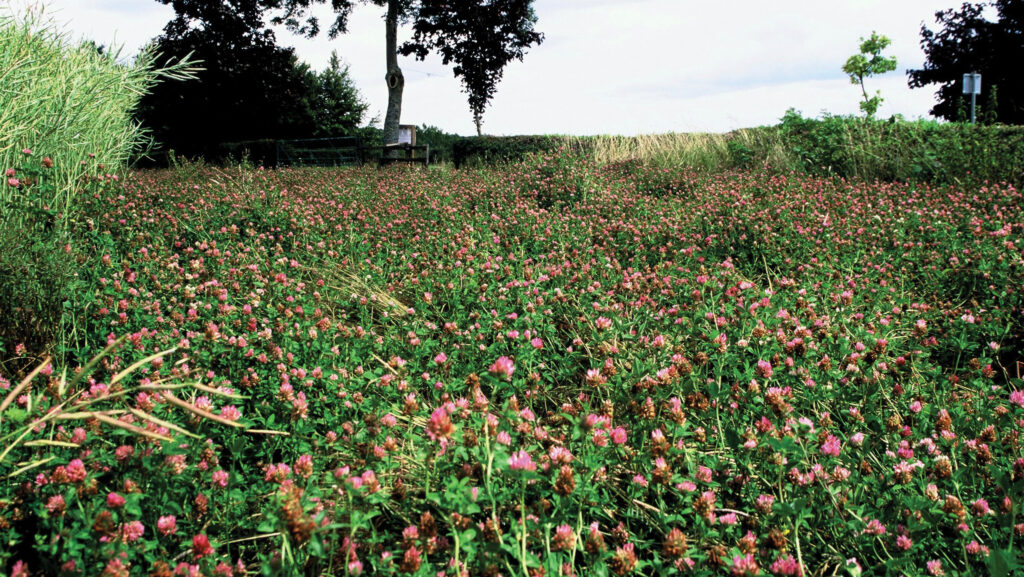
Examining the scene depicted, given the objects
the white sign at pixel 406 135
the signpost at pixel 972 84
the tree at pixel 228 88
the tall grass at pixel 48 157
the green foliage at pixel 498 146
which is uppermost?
the tree at pixel 228 88

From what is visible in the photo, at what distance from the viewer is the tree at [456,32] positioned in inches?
943

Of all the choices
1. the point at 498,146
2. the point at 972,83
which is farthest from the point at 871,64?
the point at 498,146

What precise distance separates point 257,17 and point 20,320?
99.6 feet

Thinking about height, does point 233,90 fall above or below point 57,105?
above

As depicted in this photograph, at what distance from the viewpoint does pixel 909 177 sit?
10.1 meters

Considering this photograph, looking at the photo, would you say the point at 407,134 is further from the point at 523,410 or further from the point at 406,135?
the point at 523,410

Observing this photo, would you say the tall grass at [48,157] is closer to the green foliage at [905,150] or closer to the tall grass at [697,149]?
the tall grass at [697,149]

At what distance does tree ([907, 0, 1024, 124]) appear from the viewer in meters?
30.6

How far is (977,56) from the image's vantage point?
3222cm

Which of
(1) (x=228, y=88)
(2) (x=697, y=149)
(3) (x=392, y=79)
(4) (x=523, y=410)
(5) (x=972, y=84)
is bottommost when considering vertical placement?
(4) (x=523, y=410)

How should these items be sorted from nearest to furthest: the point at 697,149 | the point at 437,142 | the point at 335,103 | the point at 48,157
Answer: the point at 48,157
the point at 697,149
the point at 437,142
the point at 335,103

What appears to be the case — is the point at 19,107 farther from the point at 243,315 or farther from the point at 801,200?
the point at 801,200

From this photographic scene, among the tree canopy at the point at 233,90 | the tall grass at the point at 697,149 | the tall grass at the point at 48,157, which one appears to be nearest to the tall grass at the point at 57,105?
the tall grass at the point at 48,157

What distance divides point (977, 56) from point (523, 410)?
3994 cm
